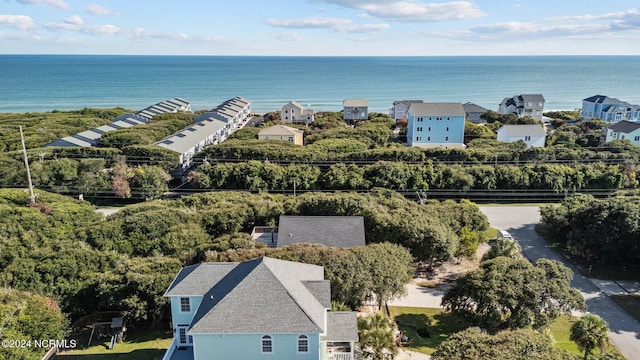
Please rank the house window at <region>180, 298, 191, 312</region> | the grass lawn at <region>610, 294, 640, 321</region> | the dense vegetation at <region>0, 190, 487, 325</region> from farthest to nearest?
1. the grass lawn at <region>610, 294, 640, 321</region>
2. the dense vegetation at <region>0, 190, 487, 325</region>
3. the house window at <region>180, 298, 191, 312</region>

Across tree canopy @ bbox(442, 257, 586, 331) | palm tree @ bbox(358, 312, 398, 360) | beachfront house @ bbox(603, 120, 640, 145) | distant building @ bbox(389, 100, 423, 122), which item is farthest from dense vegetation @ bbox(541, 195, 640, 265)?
distant building @ bbox(389, 100, 423, 122)

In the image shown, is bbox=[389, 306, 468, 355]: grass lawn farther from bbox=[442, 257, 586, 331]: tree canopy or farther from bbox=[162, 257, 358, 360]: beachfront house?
bbox=[162, 257, 358, 360]: beachfront house

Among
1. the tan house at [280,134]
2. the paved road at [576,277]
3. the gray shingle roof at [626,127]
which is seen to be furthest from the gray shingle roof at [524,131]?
the tan house at [280,134]

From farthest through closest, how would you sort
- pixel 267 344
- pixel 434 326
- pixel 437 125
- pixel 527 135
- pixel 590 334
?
pixel 437 125
pixel 527 135
pixel 434 326
pixel 590 334
pixel 267 344

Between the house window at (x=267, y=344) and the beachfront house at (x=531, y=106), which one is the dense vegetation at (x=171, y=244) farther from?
the beachfront house at (x=531, y=106)

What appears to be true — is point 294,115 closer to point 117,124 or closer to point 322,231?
point 117,124

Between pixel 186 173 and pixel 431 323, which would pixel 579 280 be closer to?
pixel 431 323

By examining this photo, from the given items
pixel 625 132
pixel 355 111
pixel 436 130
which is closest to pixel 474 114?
pixel 355 111
